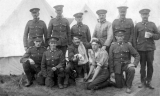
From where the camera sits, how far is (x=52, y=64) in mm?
5012

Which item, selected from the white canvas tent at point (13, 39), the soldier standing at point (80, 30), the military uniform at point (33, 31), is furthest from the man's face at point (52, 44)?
the white canvas tent at point (13, 39)

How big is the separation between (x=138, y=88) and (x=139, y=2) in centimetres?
783

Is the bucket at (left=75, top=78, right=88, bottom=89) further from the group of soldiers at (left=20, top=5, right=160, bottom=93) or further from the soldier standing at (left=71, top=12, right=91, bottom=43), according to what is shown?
the soldier standing at (left=71, top=12, right=91, bottom=43)

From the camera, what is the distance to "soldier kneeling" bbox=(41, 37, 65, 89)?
4934 millimetres

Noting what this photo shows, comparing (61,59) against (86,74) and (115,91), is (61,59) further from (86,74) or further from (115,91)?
(115,91)

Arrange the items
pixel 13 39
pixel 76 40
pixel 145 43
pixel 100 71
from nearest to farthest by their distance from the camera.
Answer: pixel 145 43 → pixel 100 71 → pixel 76 40 → pixel 13 39

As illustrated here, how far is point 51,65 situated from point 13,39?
2.07 metres

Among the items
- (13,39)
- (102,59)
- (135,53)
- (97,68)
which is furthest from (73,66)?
(13,39)

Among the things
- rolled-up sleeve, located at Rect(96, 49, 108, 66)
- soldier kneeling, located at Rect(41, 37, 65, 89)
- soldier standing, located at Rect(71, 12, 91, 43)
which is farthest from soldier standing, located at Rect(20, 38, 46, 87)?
rolled-up sleeve, located at Rect(96, 49, 108, 66)

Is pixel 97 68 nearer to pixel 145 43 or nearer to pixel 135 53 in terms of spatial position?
pixel 135 53

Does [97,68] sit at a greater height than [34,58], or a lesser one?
lesser

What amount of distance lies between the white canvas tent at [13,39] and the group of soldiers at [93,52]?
1.00 meters

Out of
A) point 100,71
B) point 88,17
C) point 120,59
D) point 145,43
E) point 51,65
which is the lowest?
point 100,71

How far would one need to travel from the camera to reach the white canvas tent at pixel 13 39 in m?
6.17
